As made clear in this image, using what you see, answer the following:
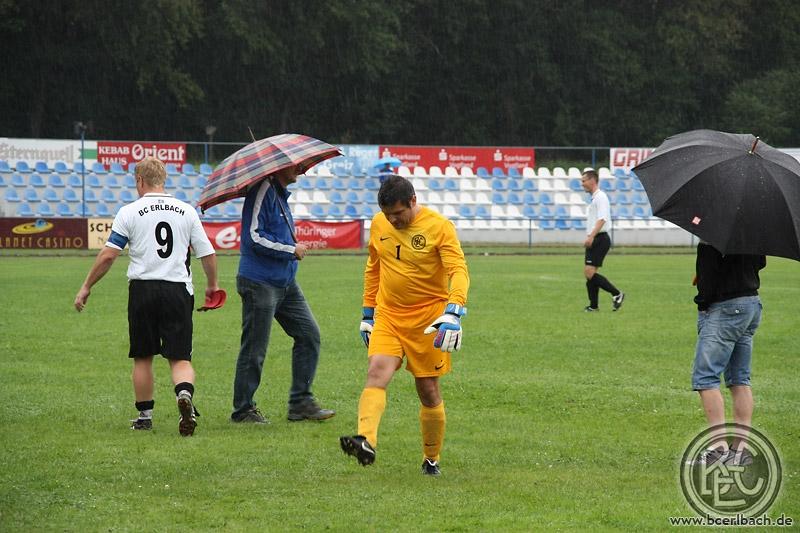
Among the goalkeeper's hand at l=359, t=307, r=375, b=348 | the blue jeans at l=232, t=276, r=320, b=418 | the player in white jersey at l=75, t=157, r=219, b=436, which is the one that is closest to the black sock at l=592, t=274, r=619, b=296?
the blue jeans at l=232, t=276, r=320, b=418

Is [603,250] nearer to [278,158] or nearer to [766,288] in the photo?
[766,288]

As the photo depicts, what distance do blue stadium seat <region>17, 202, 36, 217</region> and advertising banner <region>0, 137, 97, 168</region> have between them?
244 cm

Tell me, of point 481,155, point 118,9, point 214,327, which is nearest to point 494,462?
point 214,327

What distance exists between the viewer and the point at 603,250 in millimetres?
17422

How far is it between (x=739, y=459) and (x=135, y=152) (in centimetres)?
3476

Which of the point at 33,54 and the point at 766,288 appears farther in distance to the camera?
the point at 33,54

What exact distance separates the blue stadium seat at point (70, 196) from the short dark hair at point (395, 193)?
31819 millimetres

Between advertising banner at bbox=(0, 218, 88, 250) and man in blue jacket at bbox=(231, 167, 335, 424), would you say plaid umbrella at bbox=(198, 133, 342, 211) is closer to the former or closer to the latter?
man in blue jacket at bbox=(231, 167, 335, 424)

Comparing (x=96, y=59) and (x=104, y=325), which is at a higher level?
(x=96, y=59)

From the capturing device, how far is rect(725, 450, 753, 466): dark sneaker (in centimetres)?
717

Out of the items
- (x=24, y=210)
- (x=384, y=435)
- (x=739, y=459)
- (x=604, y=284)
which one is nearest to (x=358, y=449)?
(x=384, y=435)

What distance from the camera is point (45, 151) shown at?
38.9 meters

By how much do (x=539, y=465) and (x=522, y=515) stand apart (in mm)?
1267
